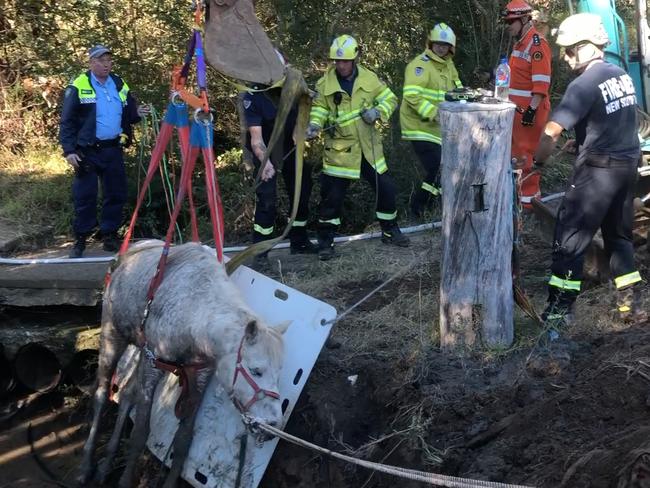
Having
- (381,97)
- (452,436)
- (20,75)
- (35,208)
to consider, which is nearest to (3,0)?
(20,75)

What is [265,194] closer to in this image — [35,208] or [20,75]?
[35,208]

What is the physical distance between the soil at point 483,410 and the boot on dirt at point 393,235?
73.0 inches

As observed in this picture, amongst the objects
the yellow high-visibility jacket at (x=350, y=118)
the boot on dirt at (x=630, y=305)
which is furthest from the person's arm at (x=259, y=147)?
the boot on dirt at (x=630, y=305)

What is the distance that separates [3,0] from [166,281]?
7.31 m

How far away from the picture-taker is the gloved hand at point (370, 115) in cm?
741

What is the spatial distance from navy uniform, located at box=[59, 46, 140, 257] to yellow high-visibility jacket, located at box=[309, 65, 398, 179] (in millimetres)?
2060

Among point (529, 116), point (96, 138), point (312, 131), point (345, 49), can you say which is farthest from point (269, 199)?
point (529, 116)

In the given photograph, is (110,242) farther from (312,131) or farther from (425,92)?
(425,92)

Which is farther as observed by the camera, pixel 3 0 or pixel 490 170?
pixel 3 0

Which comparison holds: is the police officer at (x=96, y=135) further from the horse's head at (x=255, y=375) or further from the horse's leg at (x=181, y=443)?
the horse's head at (x=255, y=375)

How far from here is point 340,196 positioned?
7.80 meters

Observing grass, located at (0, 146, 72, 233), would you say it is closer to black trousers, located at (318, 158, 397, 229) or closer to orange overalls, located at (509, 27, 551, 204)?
black trousers, located at (318, 158, 397, 229)

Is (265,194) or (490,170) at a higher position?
(490,170)

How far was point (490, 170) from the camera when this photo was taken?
4.80 metres
